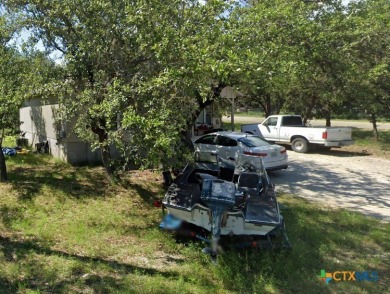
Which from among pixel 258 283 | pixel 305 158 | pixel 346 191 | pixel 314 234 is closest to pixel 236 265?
pixel 258 283

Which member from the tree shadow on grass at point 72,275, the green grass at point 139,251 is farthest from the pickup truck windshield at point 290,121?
the tree shadow on grass at point 72,275

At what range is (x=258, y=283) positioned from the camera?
4586mm

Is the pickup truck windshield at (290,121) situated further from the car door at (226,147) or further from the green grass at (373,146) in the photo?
the car door at (226,147)

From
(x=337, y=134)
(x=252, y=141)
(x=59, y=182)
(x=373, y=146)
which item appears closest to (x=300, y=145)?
(x=337, y=134)

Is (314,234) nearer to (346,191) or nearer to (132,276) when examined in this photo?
(132,276)

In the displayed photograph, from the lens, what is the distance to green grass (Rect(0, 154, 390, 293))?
4543mm

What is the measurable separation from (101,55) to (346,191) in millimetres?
7138

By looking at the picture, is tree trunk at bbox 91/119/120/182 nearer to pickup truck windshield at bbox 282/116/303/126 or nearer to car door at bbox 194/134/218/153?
car door at bbox 194/134/218/153

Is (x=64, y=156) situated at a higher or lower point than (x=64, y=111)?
lower

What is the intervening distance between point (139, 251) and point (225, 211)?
1581 mm

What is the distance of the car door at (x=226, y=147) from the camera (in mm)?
10609

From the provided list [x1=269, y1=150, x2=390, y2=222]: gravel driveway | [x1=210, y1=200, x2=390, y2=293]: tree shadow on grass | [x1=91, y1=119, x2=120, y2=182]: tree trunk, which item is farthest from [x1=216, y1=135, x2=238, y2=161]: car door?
[x1=210, y1=200, x2=390, y2=293]: tree shadow on grass

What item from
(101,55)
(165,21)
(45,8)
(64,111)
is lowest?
(64,111)

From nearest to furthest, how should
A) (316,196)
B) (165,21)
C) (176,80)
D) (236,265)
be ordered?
(236,265) → (176,80) → (165,21) → (316,196)
